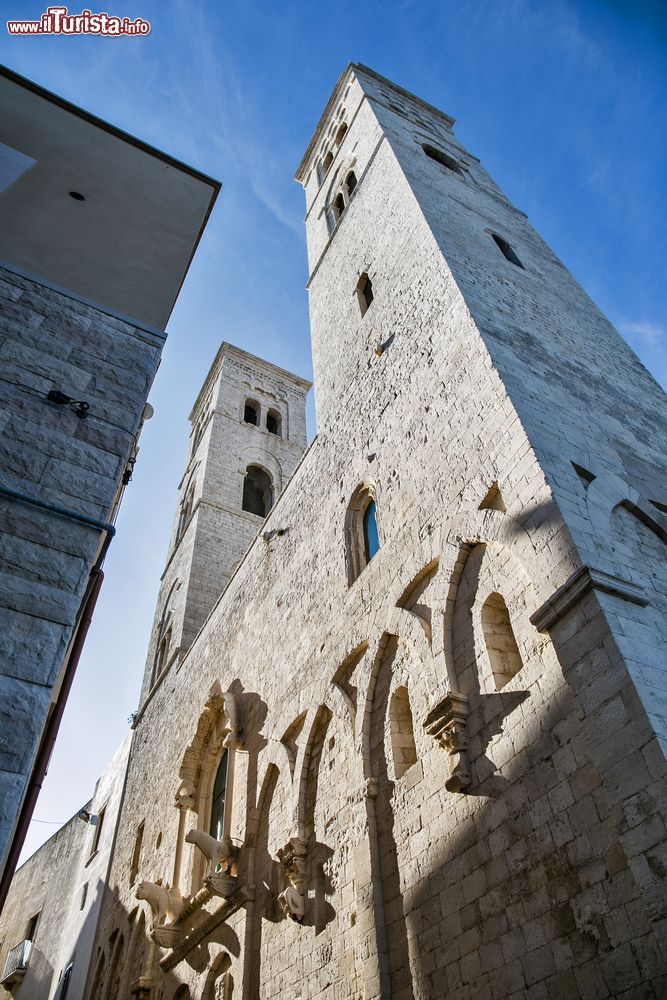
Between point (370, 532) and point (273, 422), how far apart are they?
1575 centimetres

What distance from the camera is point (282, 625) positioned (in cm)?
977

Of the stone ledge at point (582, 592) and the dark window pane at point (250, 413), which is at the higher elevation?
the dark window pane at point (250, 413)

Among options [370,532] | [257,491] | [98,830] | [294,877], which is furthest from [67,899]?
[370,532]

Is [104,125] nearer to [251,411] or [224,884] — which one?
[224,884]

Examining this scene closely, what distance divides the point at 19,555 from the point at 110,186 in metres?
3.78

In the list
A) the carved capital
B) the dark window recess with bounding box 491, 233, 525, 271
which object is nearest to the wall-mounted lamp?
the carved capital

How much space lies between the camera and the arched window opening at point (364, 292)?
1122 centimetres

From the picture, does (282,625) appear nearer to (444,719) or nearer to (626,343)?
(444,719)

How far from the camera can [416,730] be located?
609cm

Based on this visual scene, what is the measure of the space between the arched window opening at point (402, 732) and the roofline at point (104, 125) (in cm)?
500

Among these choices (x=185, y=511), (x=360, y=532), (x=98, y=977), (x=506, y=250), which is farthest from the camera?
(x=185, y=511)

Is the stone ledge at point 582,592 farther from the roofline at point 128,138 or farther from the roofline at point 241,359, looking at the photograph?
the roofline at point 241,359

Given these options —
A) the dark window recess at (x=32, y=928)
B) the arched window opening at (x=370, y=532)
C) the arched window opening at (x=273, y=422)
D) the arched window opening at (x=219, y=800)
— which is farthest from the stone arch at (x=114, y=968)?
the arched window opening at (x=273, y=422)

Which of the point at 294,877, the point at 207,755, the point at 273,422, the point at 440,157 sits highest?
the point at 273,422
